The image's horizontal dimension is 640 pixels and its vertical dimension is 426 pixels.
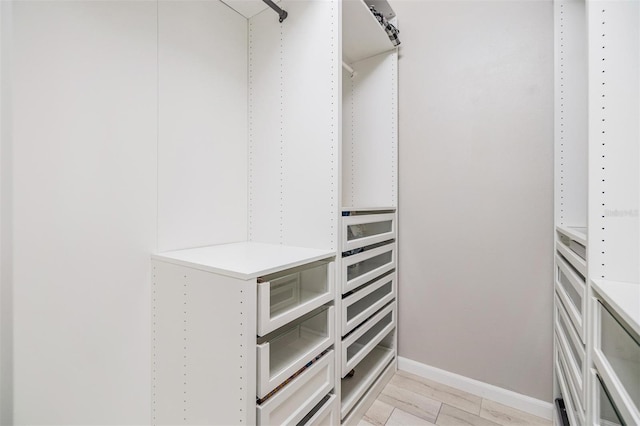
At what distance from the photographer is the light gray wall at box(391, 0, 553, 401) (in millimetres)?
1555

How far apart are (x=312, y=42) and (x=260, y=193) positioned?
0.79 metres

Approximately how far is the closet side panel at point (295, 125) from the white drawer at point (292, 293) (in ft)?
0.46

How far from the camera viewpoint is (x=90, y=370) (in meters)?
1.07

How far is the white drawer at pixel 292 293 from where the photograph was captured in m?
0.94

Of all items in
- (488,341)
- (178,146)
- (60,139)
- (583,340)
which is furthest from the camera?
(488,341)

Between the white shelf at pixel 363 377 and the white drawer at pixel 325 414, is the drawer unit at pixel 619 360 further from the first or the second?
the white shelf at pixel 363 377

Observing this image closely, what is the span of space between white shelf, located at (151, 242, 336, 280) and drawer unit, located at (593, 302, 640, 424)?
0.88 metres

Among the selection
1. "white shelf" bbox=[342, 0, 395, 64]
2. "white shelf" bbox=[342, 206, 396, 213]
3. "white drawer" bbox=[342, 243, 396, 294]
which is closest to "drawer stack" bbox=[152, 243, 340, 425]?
"white drawer" bbox=[342, 243, 396, 294]

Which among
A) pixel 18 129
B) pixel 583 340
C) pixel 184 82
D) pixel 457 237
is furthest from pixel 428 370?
pixel 18 129

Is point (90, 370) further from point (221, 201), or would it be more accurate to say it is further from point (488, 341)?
point (488, 341)

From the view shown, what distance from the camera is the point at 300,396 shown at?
43.8 inches

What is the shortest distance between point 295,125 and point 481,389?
1833 mm

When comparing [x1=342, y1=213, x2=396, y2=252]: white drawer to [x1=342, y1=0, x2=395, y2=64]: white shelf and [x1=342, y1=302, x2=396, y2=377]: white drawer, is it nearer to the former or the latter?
[x1=342, y1=302, x2=396, y2=377]: white drawer

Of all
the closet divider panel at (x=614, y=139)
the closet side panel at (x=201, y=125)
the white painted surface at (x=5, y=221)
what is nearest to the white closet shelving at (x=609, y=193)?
the closet divider panel at (x=614, y=139)
